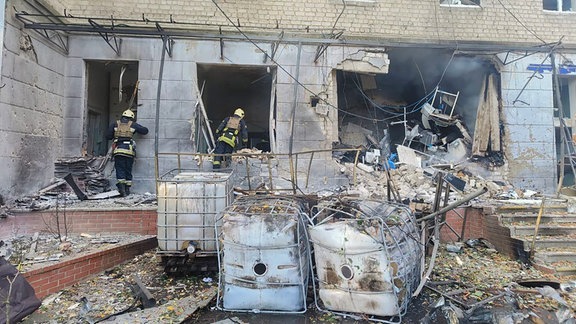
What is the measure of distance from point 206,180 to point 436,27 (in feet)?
26.6

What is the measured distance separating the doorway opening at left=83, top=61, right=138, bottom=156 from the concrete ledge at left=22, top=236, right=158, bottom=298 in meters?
3.87

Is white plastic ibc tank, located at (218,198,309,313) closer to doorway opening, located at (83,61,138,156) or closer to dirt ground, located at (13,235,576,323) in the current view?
dirt ground, located at (13,235,576,323)

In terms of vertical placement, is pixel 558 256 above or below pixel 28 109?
below

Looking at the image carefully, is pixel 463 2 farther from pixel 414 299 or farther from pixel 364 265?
pixel 364 265

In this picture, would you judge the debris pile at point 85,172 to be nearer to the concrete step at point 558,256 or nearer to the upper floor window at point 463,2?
the concrete step at point 558,256

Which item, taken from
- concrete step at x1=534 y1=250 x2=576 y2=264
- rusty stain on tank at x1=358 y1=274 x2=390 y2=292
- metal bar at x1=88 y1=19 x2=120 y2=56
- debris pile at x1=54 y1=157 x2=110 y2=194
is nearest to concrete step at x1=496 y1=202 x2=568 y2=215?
concrete step at x1=534 y1=250 x2=576 y2=264

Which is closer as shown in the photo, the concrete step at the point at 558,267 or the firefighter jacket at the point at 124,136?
the concrete step at the point at 558,267

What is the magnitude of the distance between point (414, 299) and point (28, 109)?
26.4 ft

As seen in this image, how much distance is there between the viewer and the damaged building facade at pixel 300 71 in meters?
7.39

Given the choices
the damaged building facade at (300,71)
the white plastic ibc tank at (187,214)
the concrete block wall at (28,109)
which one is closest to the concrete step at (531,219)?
the damaged building facade at (300,71)

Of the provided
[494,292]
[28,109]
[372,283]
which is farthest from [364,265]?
[28,109]

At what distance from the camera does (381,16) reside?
8.78 meters

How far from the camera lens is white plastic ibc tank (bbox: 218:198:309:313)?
358 centimetres

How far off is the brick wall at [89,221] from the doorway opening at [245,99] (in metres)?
4.37
